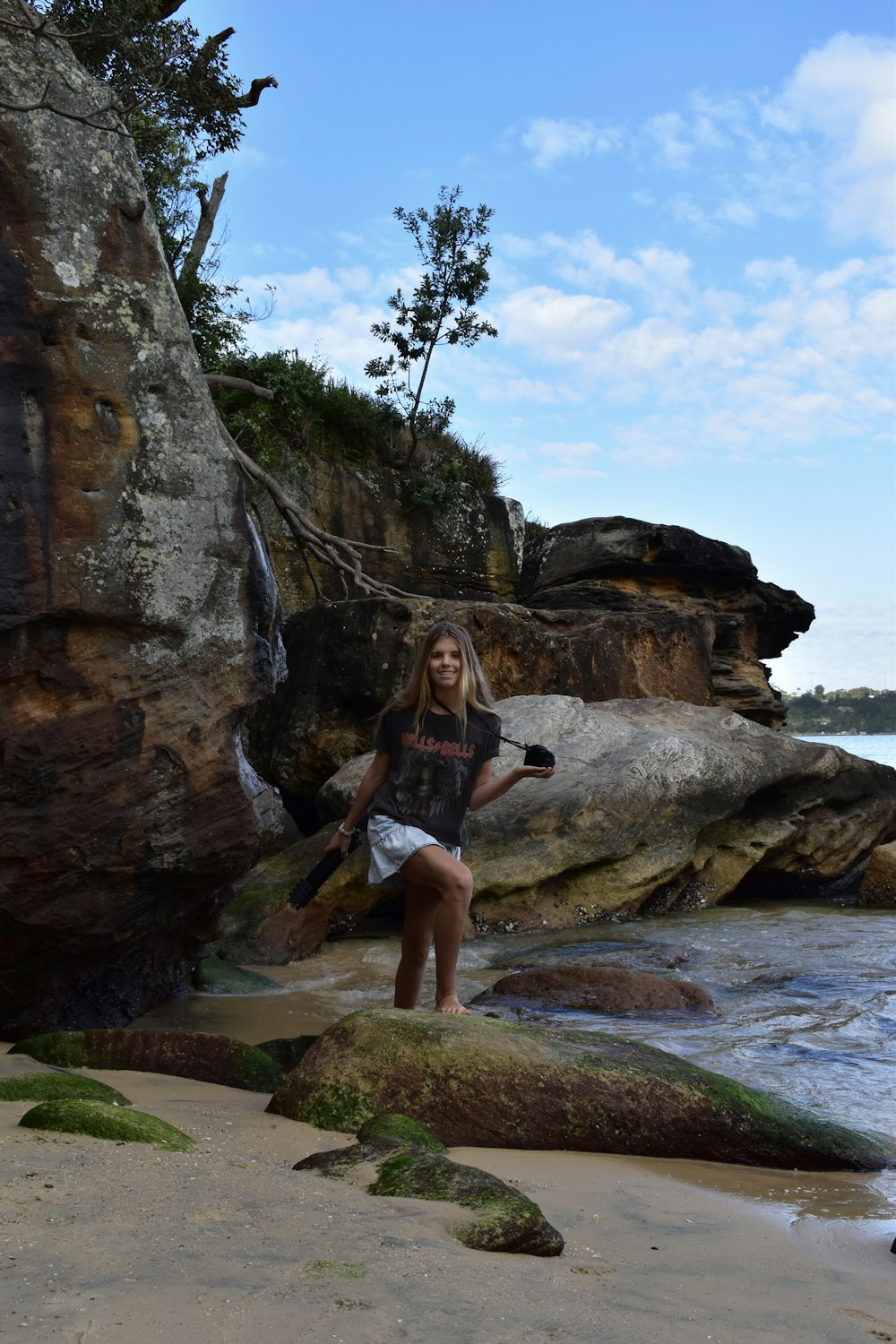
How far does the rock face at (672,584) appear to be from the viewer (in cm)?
1416

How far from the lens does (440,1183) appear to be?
2781 mm

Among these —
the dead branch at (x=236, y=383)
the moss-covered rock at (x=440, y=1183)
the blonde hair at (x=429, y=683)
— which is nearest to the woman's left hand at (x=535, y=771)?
the blonde hair at (x=429, y=683)

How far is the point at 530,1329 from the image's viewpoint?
6.56 feet

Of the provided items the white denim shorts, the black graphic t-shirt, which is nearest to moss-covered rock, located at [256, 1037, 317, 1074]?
the white denim shorts

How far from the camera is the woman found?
480cm

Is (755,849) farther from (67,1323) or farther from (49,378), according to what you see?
(67,1323)

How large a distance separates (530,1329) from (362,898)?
20.9 ft

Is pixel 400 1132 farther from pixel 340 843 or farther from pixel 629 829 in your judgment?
pixel 629 829

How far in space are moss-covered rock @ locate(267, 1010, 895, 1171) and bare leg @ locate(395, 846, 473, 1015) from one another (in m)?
0.84

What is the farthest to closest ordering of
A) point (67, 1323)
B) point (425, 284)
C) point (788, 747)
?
1. point (425, 284)
2. point (788, 747)
3. point (67, 1323)

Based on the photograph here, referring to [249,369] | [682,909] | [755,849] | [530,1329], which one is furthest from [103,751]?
[249,369]

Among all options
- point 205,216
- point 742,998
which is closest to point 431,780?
point 742,998

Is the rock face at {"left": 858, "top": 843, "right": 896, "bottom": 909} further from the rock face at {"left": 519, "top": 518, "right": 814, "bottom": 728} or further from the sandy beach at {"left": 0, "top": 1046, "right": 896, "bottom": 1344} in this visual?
the sandy beach at {"left": 0, "top": 1046, "right": 896, "bottom": 1344}

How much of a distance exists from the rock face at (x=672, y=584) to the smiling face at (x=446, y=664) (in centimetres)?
904
